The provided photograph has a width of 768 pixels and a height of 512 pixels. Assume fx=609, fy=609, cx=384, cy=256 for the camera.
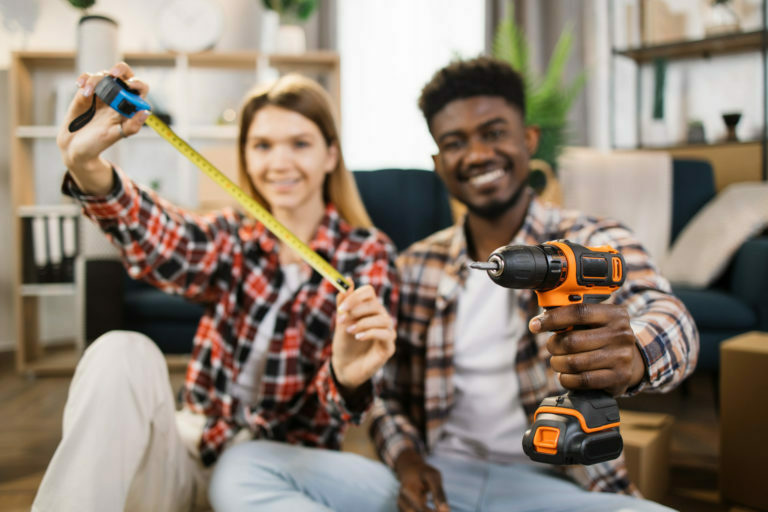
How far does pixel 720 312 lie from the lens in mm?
2416

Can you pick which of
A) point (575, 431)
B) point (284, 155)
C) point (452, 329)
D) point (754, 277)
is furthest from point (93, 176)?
point (754, 277)

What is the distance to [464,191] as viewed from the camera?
137 cm

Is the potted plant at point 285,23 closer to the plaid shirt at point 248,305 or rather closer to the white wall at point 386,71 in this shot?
the white wall at point 386,71

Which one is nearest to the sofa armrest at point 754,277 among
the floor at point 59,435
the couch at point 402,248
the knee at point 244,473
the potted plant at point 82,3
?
the couch at point 402,248

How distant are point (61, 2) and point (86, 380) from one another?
3640 millimetres

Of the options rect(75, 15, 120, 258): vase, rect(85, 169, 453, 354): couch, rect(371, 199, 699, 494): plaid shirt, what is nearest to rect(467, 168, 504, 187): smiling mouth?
rect(371, 199, 699, 494): plaid shirt

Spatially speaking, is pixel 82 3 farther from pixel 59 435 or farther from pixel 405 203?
pixel 59 435

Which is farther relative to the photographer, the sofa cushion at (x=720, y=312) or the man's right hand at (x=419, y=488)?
the sofa cushion at (x=720, y=312)

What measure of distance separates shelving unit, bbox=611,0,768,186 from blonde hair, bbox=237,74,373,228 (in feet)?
9.53

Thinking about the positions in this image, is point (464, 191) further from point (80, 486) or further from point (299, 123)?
point (80, 486)

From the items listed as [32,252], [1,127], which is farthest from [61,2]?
[32,252]

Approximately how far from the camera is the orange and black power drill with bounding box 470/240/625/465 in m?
0.69

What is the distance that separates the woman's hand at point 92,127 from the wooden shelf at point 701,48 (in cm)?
385

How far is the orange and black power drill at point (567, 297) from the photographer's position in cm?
69
